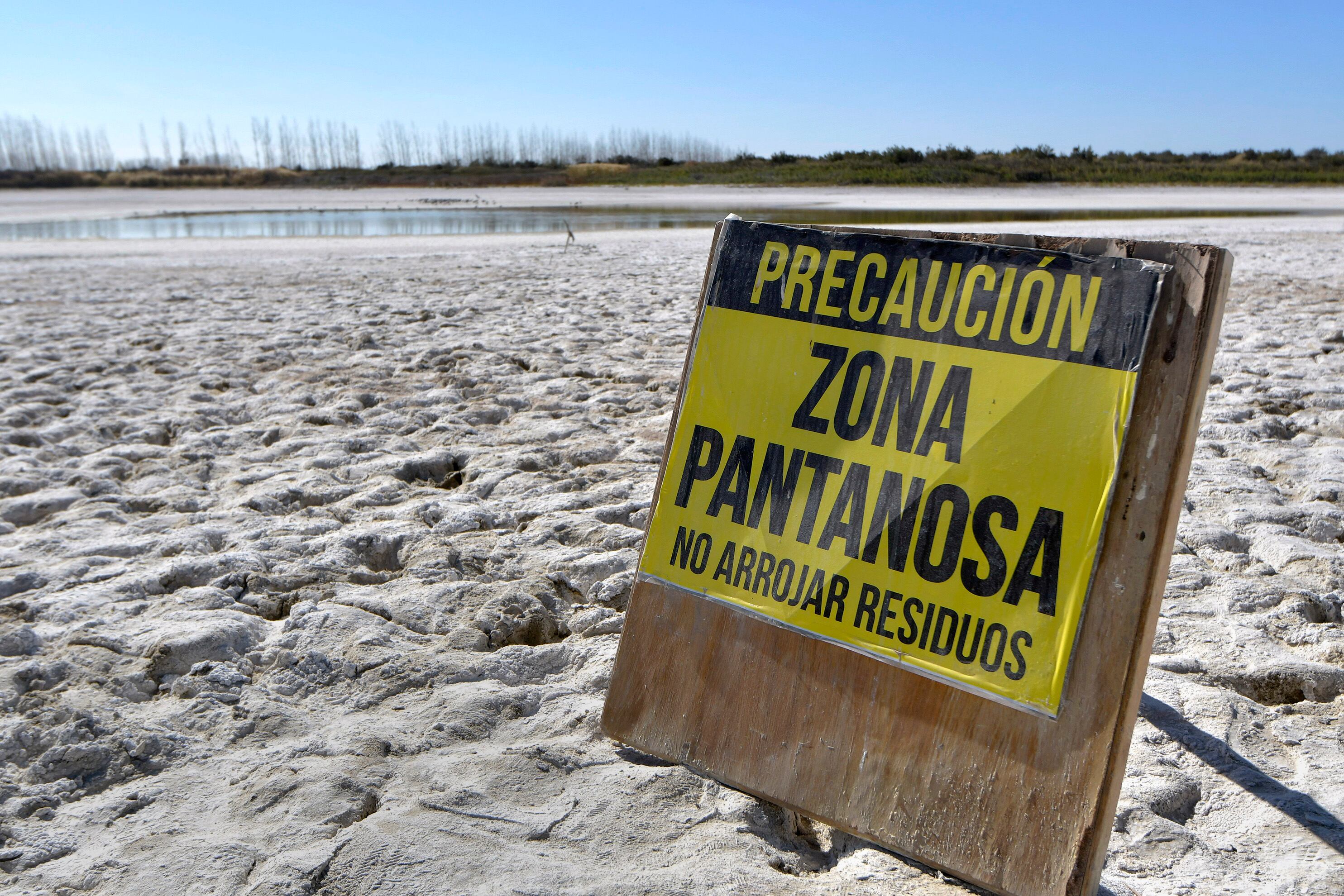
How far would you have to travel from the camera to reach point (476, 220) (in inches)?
935

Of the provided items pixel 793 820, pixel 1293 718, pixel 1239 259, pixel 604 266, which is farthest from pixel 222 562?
pixel 1239 259

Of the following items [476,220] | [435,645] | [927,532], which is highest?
[927,532]

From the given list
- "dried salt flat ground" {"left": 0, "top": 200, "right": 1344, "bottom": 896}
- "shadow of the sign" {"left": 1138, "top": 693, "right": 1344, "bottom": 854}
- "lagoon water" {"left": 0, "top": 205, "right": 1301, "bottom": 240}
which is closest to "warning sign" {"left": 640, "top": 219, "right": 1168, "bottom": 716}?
"dried salt flat ground" {"left": 0, "top": 200, "right": 1344, "bottom": 896}

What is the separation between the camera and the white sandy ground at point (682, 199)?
2920 centimetres

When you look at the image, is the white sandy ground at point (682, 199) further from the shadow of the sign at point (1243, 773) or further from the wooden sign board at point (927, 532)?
the wooden sign board at point (927, 532)

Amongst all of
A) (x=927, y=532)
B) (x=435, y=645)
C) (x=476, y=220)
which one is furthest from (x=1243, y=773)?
(x=476, y=220)

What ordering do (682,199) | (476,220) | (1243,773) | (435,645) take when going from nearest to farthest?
(1243,773) < (435,645) < (476,220) < (682,199)

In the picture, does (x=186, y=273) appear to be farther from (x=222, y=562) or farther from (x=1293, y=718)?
(x=1293, y=718)

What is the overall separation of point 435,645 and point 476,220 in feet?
74.7

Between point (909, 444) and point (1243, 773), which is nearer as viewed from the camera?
point (909, 444)

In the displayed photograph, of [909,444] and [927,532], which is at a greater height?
[909,444]

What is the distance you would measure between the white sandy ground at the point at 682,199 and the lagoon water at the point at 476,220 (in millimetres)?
1762

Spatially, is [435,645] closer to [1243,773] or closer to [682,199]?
[1243,773]

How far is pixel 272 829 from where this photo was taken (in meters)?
1.74
